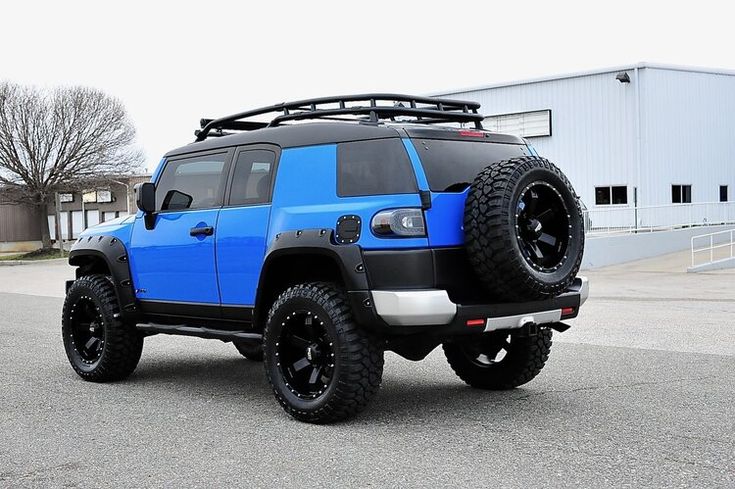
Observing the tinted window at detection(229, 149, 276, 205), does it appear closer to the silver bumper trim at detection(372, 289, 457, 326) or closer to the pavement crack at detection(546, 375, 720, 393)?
the silver bumper trim at detection(372, 289, 457, 326)

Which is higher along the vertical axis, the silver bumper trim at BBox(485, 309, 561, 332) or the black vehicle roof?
the black vehicle roof

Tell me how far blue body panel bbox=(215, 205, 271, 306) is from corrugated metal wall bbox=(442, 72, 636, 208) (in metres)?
26.1

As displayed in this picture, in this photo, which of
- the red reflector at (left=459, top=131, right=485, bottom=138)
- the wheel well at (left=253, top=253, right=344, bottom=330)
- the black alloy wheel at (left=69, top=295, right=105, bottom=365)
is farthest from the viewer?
the black alloy wheel at (left=69, top=295, right=105, bottom=365)

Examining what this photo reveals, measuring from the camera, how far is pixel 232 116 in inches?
292

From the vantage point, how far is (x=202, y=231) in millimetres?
7004

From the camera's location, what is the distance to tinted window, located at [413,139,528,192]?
19.9ft

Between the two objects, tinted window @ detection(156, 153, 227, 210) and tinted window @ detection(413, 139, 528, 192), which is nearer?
tinted window @ detection(413, 139, 528, 192)

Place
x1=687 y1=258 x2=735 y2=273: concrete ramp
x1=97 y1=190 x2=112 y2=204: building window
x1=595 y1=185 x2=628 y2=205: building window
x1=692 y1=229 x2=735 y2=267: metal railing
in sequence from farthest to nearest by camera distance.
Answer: x1=97 y1=190 x2=112 y2=204: building window < x1=595 y1=185 x2=628 y2=205: building window < x1=692 y1=229 x2=735 y2=267: metal railing < x1=687 y1=258 x2=735 y2=273: concrete ramp

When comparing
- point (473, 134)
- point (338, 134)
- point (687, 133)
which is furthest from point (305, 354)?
point (687, 133)

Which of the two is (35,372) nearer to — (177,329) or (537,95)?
(177,329)

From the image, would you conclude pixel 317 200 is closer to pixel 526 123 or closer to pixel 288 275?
pixel 288 275

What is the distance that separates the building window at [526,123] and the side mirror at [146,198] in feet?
87.8

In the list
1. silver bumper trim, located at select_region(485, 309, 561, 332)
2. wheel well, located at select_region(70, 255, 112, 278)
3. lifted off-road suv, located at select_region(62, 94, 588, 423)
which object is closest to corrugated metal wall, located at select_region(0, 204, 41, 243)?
wheel well, located at select_region(70, 255, 112, 278)

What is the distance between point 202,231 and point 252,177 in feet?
1.91
